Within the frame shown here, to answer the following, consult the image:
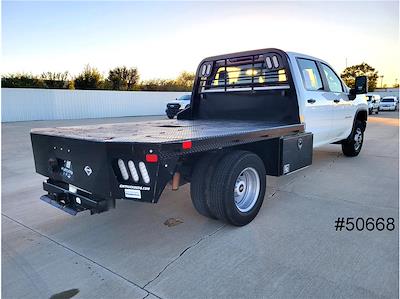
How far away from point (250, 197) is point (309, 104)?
2.12 m

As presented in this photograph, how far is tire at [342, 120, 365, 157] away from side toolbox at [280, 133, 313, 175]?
3.06 metres

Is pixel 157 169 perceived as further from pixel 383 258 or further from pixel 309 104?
pixel 309 104

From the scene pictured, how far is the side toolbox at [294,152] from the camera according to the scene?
13.3ft

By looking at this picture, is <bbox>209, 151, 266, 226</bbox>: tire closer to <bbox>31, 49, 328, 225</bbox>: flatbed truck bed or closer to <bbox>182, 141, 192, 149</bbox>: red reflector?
<bbox>31, 49, 328, 225</bbox>: flatbed truck bed

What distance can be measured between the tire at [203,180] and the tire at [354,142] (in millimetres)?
4999

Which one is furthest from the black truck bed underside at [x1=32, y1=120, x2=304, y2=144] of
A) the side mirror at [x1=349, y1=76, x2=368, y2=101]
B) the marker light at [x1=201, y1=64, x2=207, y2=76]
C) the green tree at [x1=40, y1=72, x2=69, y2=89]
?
the green tree at [x1=40, y1=72, x2=69, y2=89]

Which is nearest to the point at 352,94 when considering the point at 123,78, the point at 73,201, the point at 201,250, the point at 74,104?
the point at 201,250

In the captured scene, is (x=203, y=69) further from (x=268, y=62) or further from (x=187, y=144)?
(x=187, y=144)

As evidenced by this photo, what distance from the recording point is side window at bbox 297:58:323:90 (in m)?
5.13

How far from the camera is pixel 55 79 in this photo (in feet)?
96.9

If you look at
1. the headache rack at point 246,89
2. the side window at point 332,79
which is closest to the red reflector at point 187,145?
the headache rack at point 246,89

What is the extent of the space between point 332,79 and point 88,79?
3041 cm

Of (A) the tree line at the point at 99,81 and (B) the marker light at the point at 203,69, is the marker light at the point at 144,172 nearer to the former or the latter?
(B) the marker light at the point at 203,69

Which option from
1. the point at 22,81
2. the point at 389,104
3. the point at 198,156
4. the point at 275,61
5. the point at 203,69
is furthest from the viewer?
the point at 389,104
